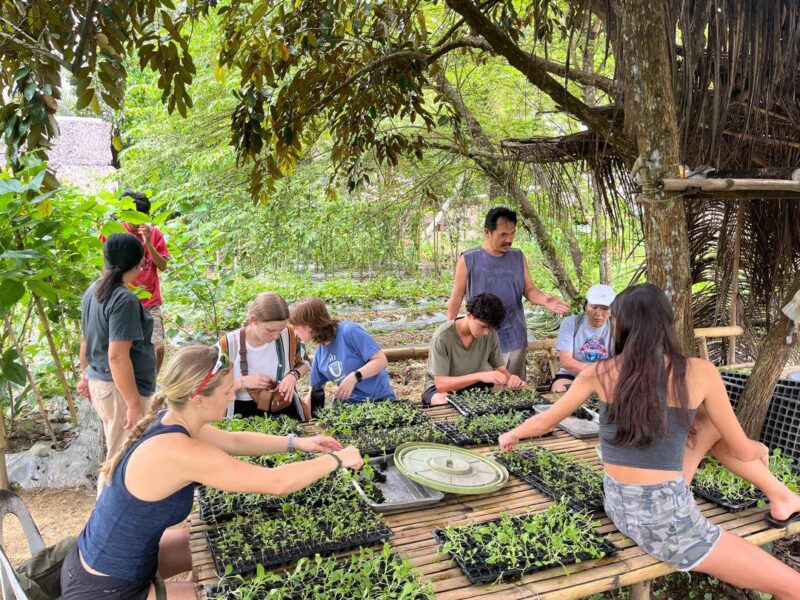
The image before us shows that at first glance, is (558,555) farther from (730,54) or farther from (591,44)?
(591,44)

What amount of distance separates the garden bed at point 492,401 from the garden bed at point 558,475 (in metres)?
0.44

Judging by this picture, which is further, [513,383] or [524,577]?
[513,383]

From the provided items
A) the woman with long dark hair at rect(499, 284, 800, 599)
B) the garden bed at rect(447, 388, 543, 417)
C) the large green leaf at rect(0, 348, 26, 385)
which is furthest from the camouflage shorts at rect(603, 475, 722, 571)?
the large green leaf at rect(0, 348, 26, 385)

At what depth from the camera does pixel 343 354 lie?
11.2 feet

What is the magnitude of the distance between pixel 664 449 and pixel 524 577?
0.70 metres

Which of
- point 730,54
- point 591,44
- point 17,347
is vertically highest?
point 591,44

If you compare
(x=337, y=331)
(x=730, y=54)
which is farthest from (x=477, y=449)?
(x=730, y=54)

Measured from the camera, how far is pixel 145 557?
173 centimetres

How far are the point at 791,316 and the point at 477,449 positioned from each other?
4.86 ft

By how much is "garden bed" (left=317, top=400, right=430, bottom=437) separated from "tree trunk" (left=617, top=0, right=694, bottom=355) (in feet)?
4.31

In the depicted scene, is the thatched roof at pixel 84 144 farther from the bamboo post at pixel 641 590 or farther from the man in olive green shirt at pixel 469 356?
the bamboo post at pixel 641 590

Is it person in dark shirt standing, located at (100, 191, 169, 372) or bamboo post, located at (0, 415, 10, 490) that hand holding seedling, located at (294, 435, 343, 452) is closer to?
bamboo post, located at (0, 415, 10, 490)

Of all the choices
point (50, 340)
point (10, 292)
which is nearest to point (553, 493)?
point (10, 292)

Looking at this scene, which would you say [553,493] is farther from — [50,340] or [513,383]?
[50,340]
